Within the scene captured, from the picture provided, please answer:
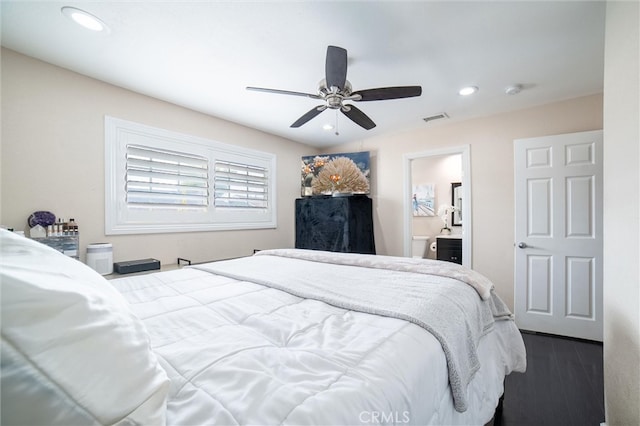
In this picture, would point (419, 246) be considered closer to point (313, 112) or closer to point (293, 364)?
point (313, 112)

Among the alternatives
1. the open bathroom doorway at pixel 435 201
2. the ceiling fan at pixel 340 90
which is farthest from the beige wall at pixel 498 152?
the ceiling fan at pixel 340 90

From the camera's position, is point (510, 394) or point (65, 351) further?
point (510, 394)

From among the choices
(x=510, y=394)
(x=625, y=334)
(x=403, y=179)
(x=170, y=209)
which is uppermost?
(x=403, y=179)

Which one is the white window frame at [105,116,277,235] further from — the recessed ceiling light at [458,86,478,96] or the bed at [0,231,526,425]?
the recessed ceiling light at [458,86,478,96]

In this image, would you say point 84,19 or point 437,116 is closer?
point 84,19

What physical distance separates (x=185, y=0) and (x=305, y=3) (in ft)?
2.25

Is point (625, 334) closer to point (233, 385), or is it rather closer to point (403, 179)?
point (233, 385)

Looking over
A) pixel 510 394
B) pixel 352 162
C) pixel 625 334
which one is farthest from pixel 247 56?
pixel 510 394

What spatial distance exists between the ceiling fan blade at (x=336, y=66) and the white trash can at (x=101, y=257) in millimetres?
2288

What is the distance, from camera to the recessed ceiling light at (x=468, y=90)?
2.57m

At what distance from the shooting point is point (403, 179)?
12.8 feet

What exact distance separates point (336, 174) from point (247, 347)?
3.46 metres

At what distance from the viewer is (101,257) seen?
2266 millimetres

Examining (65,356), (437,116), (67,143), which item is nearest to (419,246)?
(437,116)
